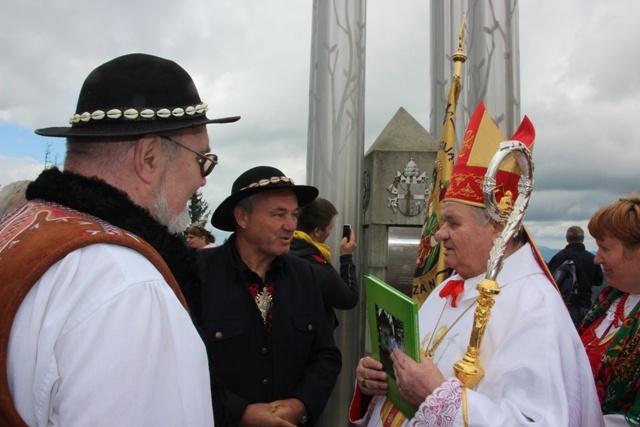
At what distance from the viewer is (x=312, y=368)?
8.59ft

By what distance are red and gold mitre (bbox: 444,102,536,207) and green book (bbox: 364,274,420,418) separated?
1.82ft

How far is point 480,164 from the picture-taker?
7.36 ft

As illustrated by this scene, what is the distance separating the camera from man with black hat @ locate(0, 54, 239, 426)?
90cm

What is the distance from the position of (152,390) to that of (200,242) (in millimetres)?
5094

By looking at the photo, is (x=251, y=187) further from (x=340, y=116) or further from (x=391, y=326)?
(x=340, y=116)

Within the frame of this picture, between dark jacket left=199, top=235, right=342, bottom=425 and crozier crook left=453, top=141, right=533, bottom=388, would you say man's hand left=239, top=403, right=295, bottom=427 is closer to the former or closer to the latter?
dark jacket left=199, top=235, right=342, bottom=425

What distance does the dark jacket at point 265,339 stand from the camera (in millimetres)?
2402

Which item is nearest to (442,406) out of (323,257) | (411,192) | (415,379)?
(415,379)

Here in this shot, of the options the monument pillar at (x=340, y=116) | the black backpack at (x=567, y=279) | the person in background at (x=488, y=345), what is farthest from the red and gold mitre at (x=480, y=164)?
the black backpack at (x=567, y=279)

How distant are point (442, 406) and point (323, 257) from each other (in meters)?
2.18

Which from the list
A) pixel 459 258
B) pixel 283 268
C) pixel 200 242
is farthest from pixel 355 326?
pixel 459 258

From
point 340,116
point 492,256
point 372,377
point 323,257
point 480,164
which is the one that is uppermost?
point 340,116

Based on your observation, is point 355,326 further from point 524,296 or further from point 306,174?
point 524,296

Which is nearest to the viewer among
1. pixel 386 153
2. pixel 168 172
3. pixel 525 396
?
pixel 168 172
